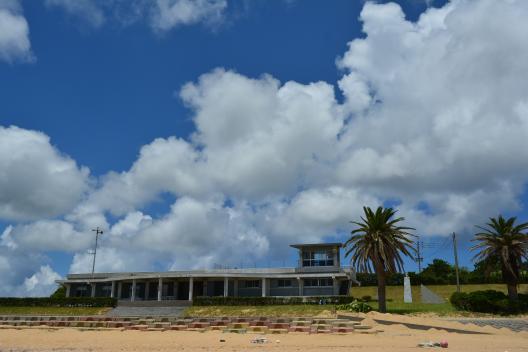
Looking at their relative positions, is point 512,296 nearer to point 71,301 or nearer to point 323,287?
point 323,287

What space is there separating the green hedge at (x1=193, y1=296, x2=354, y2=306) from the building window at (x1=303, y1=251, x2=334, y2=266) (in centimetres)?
1007

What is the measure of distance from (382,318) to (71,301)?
125 ft

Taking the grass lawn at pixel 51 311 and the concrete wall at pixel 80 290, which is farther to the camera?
the concrete wall at pixel 80 290

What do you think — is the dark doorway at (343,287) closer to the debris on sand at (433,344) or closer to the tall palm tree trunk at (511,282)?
the tall palm tree trunk at (511,282)

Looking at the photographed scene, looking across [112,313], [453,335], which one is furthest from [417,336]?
[112,313]

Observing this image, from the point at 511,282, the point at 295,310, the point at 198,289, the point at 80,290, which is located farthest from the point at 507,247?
the point at 80,290

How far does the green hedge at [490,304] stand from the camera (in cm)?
4047

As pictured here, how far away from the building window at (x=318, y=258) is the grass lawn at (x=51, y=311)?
22699mm

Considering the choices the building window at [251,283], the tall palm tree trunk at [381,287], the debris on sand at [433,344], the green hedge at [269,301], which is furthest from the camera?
the building window at [251,283]

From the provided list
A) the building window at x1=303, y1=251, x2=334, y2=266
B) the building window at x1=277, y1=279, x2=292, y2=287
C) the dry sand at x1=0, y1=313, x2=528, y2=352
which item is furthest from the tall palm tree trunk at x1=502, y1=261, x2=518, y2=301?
the building window at x1=277, y1=279, x2=292, y2=287

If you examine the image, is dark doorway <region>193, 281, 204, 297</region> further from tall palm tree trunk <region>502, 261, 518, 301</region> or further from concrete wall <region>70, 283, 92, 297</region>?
tall palm tree trunk <region>502, 261, 518, 301</region>

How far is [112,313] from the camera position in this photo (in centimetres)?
5125

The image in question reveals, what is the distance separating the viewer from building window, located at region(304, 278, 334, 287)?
5647cm

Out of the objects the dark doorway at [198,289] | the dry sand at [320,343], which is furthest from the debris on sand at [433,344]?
the dark doorway at [198,289]
